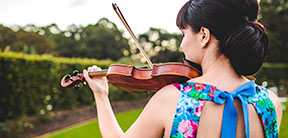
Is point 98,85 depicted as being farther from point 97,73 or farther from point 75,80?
point 75,80

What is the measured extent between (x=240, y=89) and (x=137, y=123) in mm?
467

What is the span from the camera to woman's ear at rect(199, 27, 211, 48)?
1058 millimetres

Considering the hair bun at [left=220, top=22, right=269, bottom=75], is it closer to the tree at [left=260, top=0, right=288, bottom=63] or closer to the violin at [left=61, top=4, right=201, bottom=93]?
the violin at [left=61, top=4, right=201, bottom=93]

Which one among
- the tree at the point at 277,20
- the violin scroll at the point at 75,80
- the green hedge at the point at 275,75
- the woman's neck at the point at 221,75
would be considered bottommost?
the green hedge at the point at 275,75

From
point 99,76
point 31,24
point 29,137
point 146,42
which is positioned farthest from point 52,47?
point 99,76

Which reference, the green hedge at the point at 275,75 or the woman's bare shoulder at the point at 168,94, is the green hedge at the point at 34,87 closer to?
the woman's bare shoulder at the point at 168,94

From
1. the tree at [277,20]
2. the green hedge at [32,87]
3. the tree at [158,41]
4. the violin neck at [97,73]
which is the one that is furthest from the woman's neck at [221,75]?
the tree at [158,41]

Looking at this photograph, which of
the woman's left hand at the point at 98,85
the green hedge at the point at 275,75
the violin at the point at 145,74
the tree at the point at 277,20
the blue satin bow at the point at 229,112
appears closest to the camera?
the blue satin bow at the point at 229,112

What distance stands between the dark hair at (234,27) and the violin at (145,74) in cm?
28

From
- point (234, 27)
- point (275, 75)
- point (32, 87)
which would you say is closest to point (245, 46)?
point (234, 27)

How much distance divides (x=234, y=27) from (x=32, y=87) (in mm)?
6664

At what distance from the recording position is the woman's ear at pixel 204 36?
1.06 meters

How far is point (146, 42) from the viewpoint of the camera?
2902 cm

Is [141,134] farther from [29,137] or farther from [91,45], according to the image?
[91,45]
